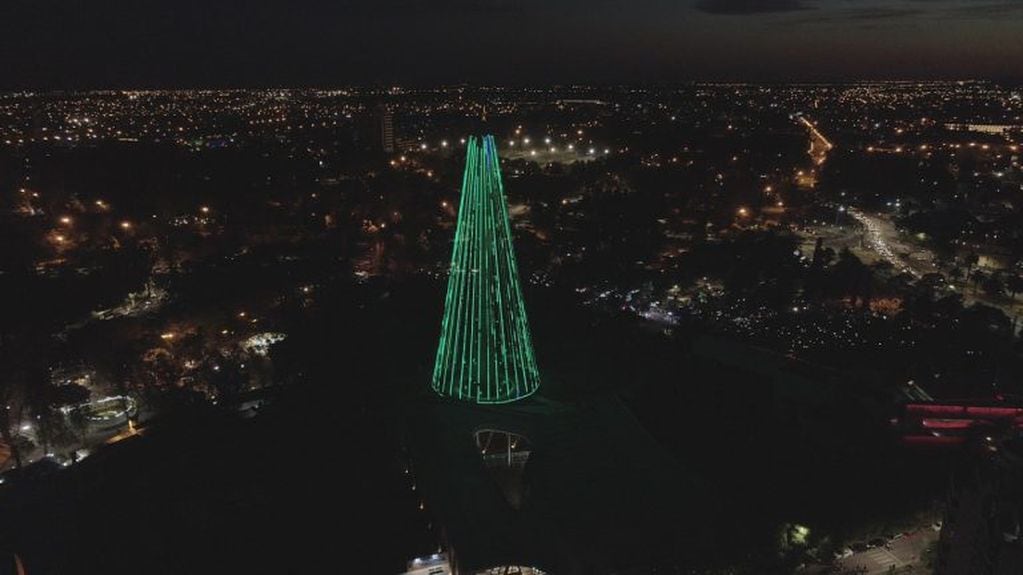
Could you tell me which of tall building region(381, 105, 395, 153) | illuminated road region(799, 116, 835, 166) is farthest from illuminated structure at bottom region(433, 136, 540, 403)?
illuminated road region(799, 116, 835, 166)

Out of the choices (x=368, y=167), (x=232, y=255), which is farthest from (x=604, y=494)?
(x=368, y=167)

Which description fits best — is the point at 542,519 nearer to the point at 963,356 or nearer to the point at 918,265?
the point at 963,356

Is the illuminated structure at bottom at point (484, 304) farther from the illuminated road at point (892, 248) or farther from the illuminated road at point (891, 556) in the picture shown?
the illuminated road at point (892, 248)

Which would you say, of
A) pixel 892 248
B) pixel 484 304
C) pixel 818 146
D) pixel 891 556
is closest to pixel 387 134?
pixel 818 146

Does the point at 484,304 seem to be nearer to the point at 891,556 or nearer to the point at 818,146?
the point at 891,556

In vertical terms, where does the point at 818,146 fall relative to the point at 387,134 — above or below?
below

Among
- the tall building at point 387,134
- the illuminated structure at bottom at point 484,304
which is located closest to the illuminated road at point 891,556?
the illuminated structure at bottom at point 484,304

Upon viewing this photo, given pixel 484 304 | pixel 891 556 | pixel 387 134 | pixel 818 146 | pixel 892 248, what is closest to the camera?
pixel 891 556

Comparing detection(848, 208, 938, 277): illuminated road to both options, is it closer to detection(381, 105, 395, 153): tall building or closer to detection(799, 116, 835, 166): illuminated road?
detection(799, 116, 835, 166): illuminated road
